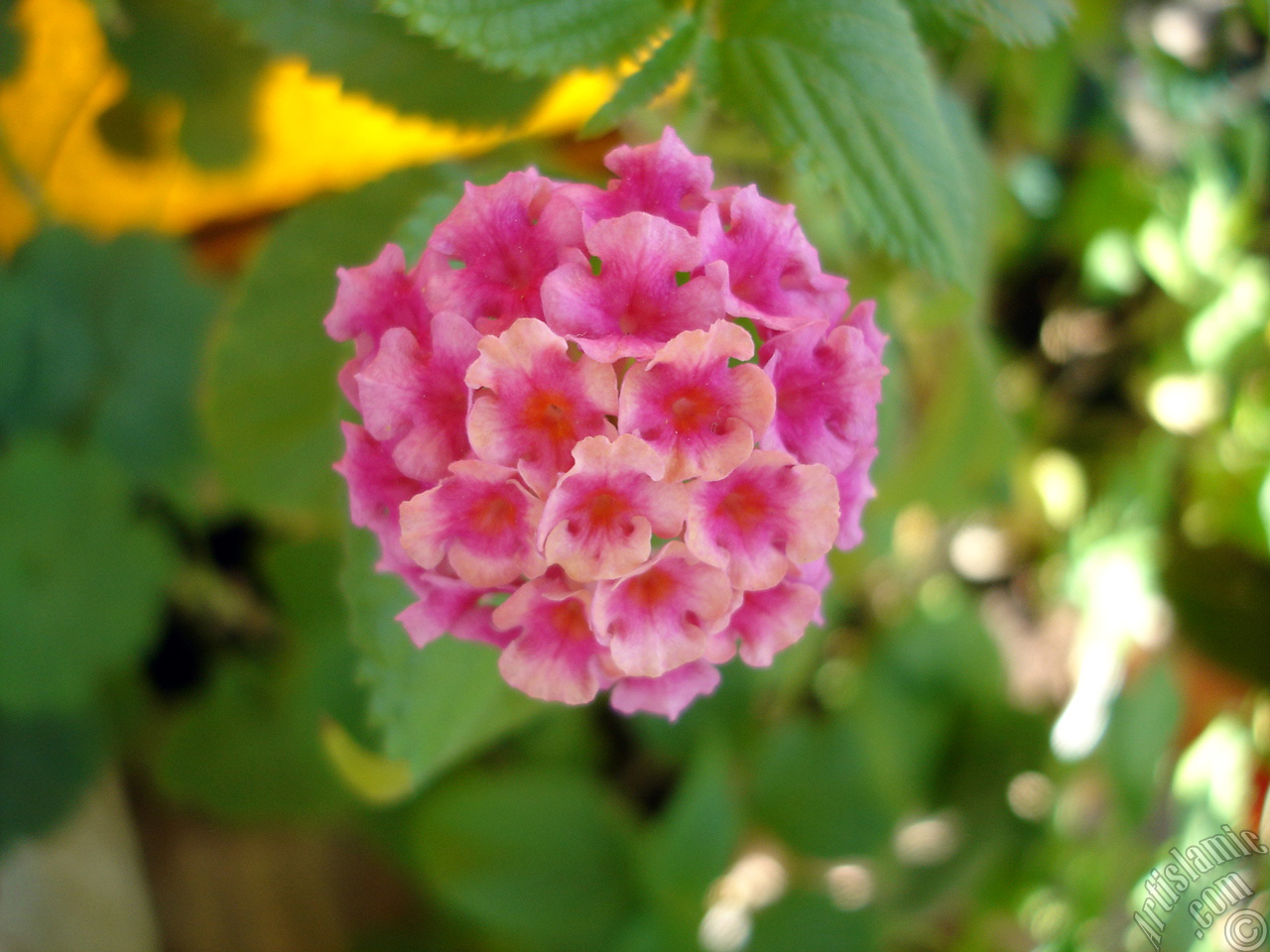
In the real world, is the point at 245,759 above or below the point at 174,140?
below

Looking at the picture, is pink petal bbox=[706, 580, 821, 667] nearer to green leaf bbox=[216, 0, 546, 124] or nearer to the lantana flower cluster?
the lantana flower cluster

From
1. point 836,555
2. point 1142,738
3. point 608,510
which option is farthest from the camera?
point 1142,738

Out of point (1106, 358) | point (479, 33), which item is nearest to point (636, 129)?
point (479, 33)

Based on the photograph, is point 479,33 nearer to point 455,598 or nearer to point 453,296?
point 453,296

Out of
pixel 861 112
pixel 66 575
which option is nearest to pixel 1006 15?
pixel 861 112

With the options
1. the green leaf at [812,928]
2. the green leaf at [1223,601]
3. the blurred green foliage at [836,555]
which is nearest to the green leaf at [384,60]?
the blurred green foliage at [836,555]

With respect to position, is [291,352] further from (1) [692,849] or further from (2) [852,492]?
(1) [692,849]

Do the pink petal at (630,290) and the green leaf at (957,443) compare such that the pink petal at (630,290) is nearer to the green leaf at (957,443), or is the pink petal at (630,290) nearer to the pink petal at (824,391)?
the pink petal at (824,391)
